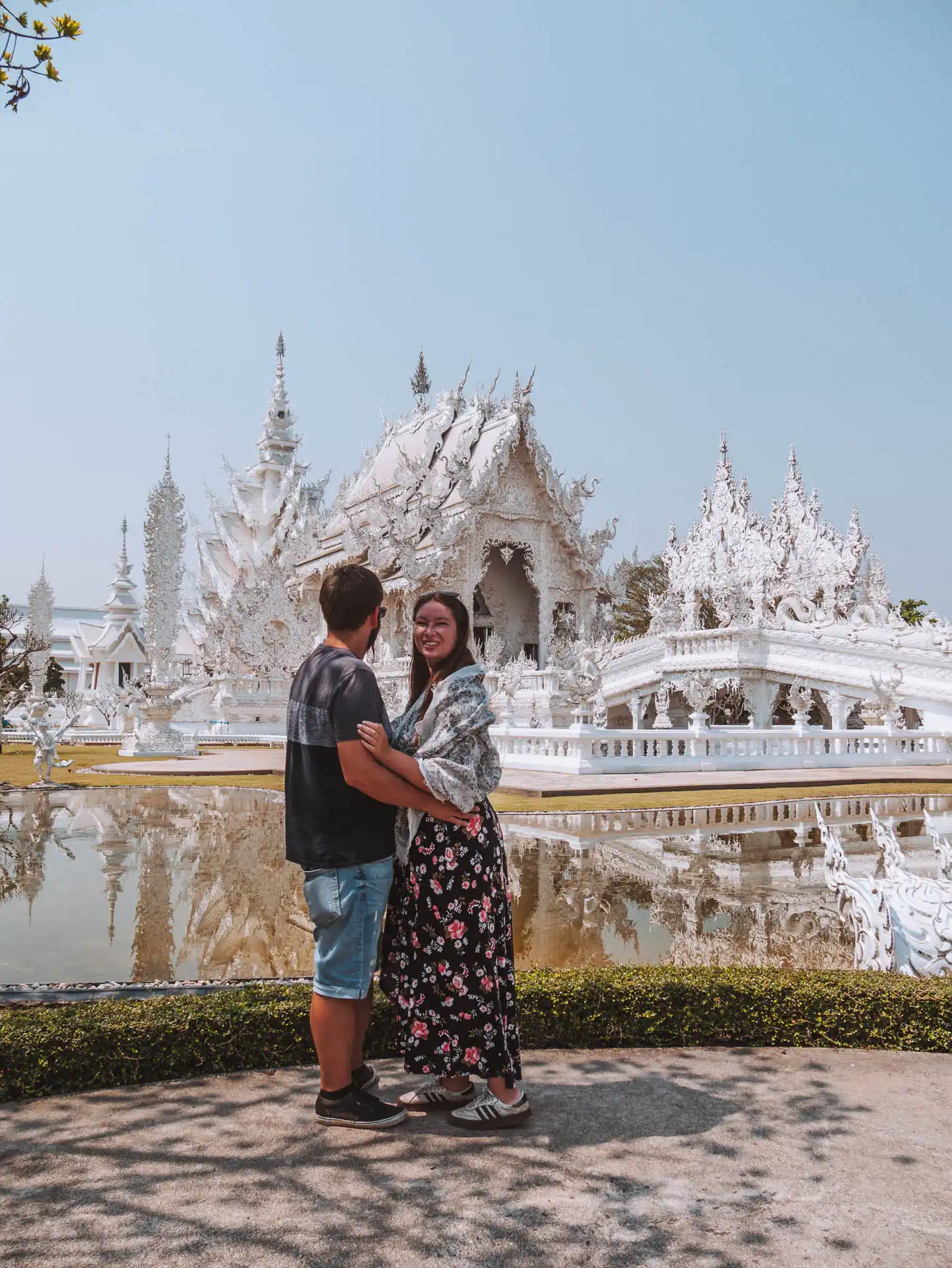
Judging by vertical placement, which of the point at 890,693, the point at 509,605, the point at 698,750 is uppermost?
the point at 509,605

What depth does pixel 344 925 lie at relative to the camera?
9.07ft

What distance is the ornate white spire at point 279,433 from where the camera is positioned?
37.0 m

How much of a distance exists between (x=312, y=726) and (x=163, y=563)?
17883 millimetres

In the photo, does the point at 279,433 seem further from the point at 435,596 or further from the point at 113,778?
the point at 435,596

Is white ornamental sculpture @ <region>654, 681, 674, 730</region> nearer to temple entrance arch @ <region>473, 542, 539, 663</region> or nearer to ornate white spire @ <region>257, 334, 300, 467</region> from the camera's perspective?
temple entrance arch @ <region>473, 542, 539, 663</region>

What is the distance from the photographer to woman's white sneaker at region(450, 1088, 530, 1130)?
2779 mm

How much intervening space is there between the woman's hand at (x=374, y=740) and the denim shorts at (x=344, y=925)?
0.36 metres

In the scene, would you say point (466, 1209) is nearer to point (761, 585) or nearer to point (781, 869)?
point (781, 869)

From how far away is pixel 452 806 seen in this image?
9.00 feet

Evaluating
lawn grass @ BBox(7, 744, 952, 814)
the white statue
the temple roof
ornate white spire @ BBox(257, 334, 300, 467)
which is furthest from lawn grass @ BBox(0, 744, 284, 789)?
A: ornate white spire @ BBox(257, 334, 300, 467)

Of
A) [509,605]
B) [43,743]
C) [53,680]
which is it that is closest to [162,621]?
[43,743]

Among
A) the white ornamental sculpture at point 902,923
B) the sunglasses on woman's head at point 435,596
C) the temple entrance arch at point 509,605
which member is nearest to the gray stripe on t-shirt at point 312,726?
the sunglasses on woman's head at point 435,596

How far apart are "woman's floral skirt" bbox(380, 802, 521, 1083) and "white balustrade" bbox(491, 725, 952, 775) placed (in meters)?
11.6

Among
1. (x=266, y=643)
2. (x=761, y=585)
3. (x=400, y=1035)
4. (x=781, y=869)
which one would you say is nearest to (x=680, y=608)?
(x=761, y=585)
